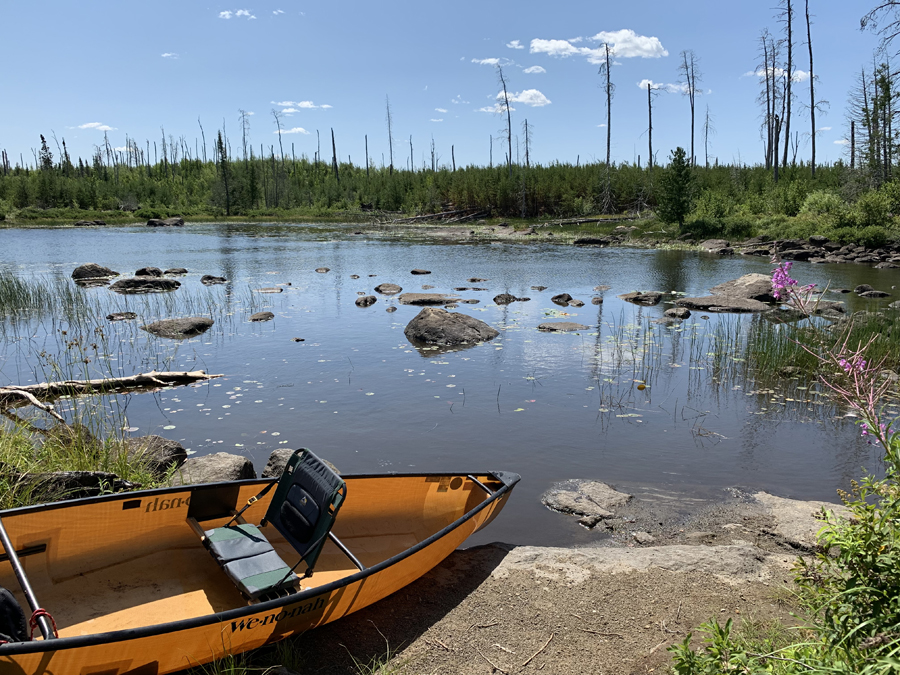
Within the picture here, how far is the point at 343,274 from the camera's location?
86.1 ft

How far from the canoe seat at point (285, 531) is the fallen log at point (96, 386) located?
4089 mm

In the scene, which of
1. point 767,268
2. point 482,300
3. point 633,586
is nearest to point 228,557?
point 633,586

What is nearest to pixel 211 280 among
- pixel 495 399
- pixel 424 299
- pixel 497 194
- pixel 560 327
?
pixel 424 299

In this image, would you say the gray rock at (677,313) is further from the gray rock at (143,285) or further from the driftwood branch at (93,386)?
the gray rock at (143,285)

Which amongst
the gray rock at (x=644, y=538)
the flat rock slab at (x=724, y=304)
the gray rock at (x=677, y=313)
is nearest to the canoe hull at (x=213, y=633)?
the gray rock at (x=644, y=538)

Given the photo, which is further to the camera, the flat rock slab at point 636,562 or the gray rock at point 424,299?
the gray rock at point 424,299

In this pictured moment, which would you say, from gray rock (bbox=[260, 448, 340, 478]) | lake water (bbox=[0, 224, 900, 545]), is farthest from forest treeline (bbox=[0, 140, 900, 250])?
gray rock (bbox=[260, 448, 340, 478])

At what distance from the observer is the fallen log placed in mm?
8516

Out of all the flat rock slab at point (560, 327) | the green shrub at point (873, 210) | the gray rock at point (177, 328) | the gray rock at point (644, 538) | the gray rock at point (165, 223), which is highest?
the gray rock at point (165, 223)

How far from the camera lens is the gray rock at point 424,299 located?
1892 cm

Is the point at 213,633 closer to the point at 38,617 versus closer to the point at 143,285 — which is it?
the point at 38,617

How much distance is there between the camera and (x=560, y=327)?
15367mm

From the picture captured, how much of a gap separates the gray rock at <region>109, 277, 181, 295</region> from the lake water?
0.65m

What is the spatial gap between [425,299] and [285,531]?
47.5 feet
